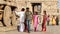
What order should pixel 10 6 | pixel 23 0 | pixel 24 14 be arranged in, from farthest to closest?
pixel 23 0, pixel 10 6, pixel 24 14

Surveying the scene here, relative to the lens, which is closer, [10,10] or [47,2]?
[10,10]

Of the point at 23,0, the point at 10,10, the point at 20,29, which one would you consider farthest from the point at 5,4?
the point at 23,0

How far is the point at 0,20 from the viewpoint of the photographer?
17969 millimetres

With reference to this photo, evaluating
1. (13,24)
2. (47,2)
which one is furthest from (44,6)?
(13,24)

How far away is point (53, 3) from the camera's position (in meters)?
47.7

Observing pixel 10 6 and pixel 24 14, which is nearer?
pixel 24 14

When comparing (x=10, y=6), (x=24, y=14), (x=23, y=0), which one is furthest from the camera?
(x=23, y=0)

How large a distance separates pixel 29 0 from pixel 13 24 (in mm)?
29205

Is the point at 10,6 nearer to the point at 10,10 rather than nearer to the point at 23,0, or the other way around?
the point at 10,10

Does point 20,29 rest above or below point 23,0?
below

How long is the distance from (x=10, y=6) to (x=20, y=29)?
184cm

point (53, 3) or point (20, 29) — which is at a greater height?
point (53, 3)

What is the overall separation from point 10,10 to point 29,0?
2993 cm

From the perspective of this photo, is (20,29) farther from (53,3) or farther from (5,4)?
(53,3)
